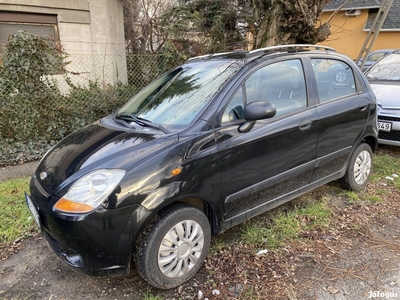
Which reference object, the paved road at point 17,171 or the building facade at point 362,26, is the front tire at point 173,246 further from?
the building facade at point 362,26

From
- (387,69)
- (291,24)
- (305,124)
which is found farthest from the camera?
(387,69)

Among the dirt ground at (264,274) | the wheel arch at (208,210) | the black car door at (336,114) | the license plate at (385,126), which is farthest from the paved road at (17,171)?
the license plate at (385,126)

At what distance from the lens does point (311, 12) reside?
18.6 feet

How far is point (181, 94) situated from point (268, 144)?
0.92m

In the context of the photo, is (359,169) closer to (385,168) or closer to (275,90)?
(385,168)

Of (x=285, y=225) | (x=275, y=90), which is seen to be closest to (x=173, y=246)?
(x=285, y=225)

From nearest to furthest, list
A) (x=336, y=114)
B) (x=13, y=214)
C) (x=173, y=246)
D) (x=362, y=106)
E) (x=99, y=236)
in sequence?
(x=99, y=236), (x=173, y=246), (x=336, y=114), (x=13, y=214), (x=362, y=106)

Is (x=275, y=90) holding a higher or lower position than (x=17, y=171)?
higher

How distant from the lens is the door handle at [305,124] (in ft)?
9.52

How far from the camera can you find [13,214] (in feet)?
11.0

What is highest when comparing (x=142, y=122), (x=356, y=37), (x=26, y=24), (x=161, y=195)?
(x=356, y=37)

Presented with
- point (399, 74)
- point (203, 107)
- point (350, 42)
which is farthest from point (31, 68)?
point (350, 42)

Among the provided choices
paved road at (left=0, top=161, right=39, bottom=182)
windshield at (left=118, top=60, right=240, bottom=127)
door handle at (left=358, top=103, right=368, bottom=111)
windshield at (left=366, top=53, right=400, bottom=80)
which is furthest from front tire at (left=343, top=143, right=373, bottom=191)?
paved road at (left=0, top=161, right=39, bottom=182)

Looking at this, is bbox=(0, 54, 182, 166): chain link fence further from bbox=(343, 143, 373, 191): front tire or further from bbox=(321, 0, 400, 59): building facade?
bbox=(321, 0, 400, 59): building facade
